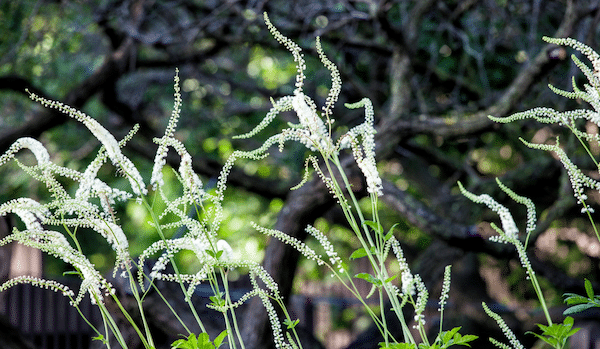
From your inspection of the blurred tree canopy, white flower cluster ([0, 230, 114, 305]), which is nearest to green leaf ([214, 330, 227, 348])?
white flower cluster ([0, 230, 114, 305])

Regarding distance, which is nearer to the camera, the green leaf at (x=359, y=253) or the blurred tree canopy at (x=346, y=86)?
the green leaf at (x=359, y=253)

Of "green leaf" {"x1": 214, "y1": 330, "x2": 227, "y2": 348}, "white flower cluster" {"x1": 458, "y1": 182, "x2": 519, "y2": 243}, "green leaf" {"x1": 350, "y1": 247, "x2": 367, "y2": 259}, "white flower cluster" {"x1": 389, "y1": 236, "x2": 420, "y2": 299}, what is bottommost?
"green leaf" {"x1": 214, "y1": 330, "x2": 227, "y2": 348}

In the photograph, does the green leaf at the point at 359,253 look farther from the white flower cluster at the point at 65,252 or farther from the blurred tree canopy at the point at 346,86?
the blurred tree canopy at the point at 346,86

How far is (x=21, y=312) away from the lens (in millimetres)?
5449

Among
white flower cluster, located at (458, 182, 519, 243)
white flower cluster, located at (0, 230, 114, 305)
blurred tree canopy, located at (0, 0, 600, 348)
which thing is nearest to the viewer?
white flower cluster, located at (0, 230, 114, 305)

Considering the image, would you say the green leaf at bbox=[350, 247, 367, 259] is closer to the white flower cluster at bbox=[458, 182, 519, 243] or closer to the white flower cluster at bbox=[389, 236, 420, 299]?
the white flower cluster at bbox=[389, 236, 420, 299]

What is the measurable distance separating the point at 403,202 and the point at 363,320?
668cm

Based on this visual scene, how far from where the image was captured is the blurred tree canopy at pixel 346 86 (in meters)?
3.11

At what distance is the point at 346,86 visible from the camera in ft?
15.6

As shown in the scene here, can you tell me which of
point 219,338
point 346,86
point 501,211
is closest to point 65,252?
point 219,338

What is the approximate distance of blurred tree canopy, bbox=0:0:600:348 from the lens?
3111 millimetres

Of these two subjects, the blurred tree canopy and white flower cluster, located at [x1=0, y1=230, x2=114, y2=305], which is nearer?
white flower cluster, located at [x1=0, y1=230, x2=114, y2=305]

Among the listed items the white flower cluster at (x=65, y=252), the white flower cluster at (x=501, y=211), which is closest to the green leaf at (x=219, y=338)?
the white flower cluster at (x=65, y=252)

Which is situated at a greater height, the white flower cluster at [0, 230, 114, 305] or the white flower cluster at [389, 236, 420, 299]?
the white flower cluster at [0, 230, 114, 305]
